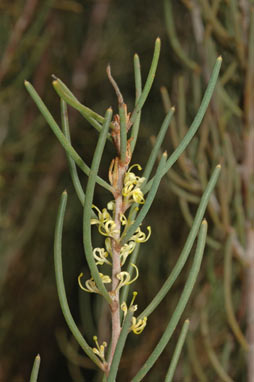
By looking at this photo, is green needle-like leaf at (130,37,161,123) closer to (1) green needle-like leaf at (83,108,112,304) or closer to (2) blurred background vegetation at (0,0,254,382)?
(1) green needle-like leaf at (83,108,112,304)

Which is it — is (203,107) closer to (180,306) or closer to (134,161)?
(180,306)

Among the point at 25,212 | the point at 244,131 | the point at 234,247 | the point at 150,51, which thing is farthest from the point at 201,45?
the point at 150,51

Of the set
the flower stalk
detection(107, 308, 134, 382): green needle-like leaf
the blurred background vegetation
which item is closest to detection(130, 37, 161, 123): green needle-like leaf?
the flower stalk

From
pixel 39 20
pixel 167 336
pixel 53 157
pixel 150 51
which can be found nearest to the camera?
pixel 167 336

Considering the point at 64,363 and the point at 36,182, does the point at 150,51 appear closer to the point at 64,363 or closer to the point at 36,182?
the point at 36,182

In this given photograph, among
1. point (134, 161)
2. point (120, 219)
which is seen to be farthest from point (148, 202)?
point (134, 161)

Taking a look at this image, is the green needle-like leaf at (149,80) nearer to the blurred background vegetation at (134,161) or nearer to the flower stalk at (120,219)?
the flower stalk at (120,219)

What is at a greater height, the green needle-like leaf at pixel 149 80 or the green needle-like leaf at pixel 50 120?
the green needle-like leaf at pixel 149 80

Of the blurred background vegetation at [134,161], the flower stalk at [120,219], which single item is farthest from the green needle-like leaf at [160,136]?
the blurred background vegetation at [134,161]
